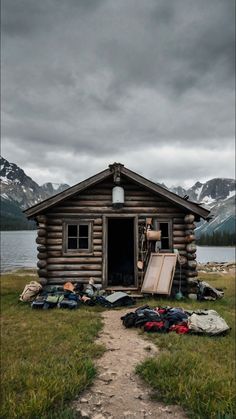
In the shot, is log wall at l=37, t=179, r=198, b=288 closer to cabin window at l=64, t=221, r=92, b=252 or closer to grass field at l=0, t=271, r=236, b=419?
cabin window at l=64, t=221, r=92, b=252

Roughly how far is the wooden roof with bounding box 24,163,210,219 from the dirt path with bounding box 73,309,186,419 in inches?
312

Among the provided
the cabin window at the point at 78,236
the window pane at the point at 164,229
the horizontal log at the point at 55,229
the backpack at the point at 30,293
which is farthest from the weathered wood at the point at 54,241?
the window pane at the point at 164,229

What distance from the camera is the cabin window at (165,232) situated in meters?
14.7

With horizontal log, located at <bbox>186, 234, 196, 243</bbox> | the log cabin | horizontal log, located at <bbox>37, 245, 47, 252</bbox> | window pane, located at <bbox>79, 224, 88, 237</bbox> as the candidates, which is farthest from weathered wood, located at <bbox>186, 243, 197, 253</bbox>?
horizontal log, located at <bbox>37, 245, 47, 252</bbox>

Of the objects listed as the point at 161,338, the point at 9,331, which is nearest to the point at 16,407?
the point at 161,338

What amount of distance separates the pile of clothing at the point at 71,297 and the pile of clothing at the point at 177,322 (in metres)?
2.85

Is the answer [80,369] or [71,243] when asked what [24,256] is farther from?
[80,369]

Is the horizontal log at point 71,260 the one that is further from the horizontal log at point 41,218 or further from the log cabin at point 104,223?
the horizontal log at point 41,218

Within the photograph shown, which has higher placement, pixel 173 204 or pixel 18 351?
pixel 173 204

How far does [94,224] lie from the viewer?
1457 centimetres

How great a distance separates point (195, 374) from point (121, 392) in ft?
3.92

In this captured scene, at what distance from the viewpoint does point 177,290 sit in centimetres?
1438

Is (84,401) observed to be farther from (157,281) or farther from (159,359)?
(157,281)

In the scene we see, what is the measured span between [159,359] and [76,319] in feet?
14.4
